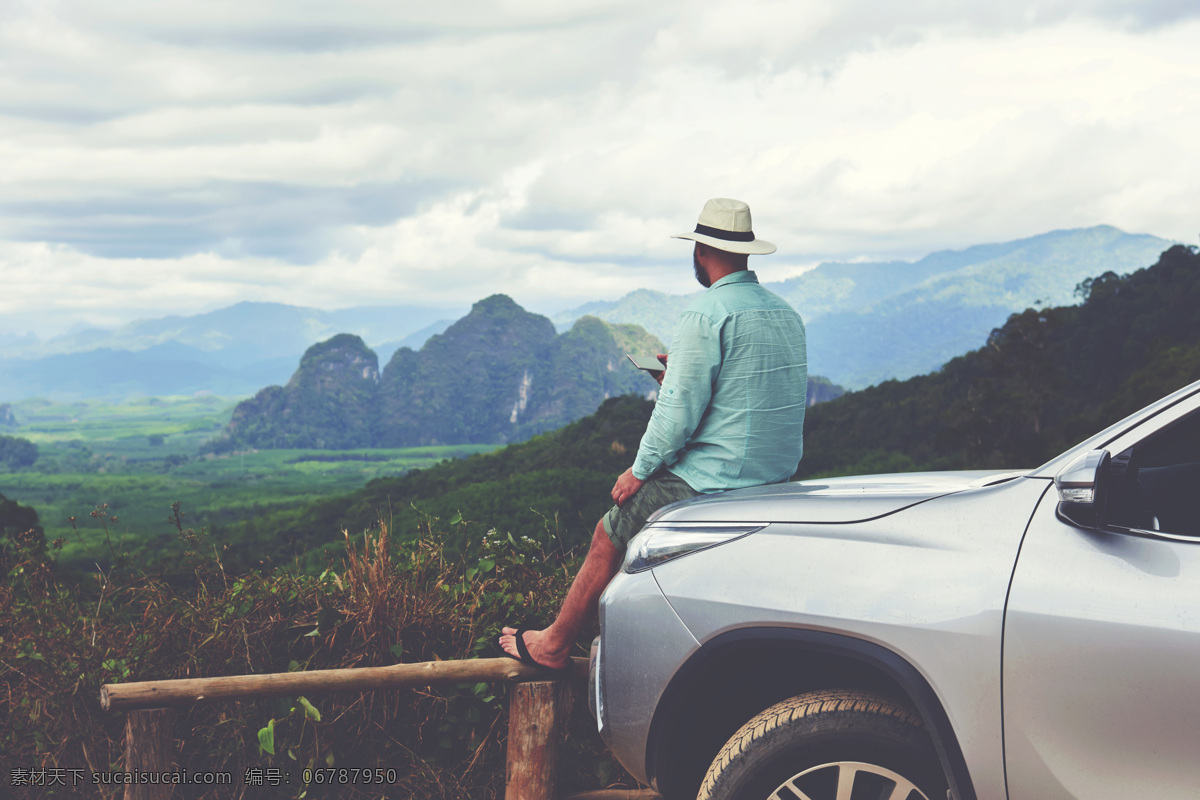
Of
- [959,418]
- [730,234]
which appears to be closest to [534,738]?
[730,234]

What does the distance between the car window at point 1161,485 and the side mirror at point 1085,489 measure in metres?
0.05

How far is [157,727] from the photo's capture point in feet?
10.4

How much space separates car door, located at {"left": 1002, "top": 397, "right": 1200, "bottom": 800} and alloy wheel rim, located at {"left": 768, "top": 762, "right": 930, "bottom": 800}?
0.87 feet

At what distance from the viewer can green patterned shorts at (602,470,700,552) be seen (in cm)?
302

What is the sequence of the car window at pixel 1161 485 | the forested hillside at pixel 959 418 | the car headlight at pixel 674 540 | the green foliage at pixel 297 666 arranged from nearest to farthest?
the car window at pixel 1161 485
the car headlight at pixel 674 540
the green foliage at pixel 297 666
the forested hillside at pixel 959 418

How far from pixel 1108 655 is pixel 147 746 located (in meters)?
3.14

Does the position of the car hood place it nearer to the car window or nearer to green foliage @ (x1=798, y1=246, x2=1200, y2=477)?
the car window

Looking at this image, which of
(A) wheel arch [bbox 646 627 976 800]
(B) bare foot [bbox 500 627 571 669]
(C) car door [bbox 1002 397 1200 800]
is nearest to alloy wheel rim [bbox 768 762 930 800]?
(A) wheel arch [bbox 646 627 976 800]

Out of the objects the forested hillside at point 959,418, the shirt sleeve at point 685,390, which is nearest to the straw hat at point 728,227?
the shirt sleeve at point 685,390

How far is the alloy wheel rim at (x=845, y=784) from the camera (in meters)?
2.02

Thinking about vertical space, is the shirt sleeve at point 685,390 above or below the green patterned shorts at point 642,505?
above

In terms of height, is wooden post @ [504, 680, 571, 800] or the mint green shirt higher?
the mint green shirt

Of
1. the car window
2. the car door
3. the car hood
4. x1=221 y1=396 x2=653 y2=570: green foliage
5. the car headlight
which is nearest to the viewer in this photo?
the car door

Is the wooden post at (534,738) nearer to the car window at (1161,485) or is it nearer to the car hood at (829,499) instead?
the car hood at (829,499)
